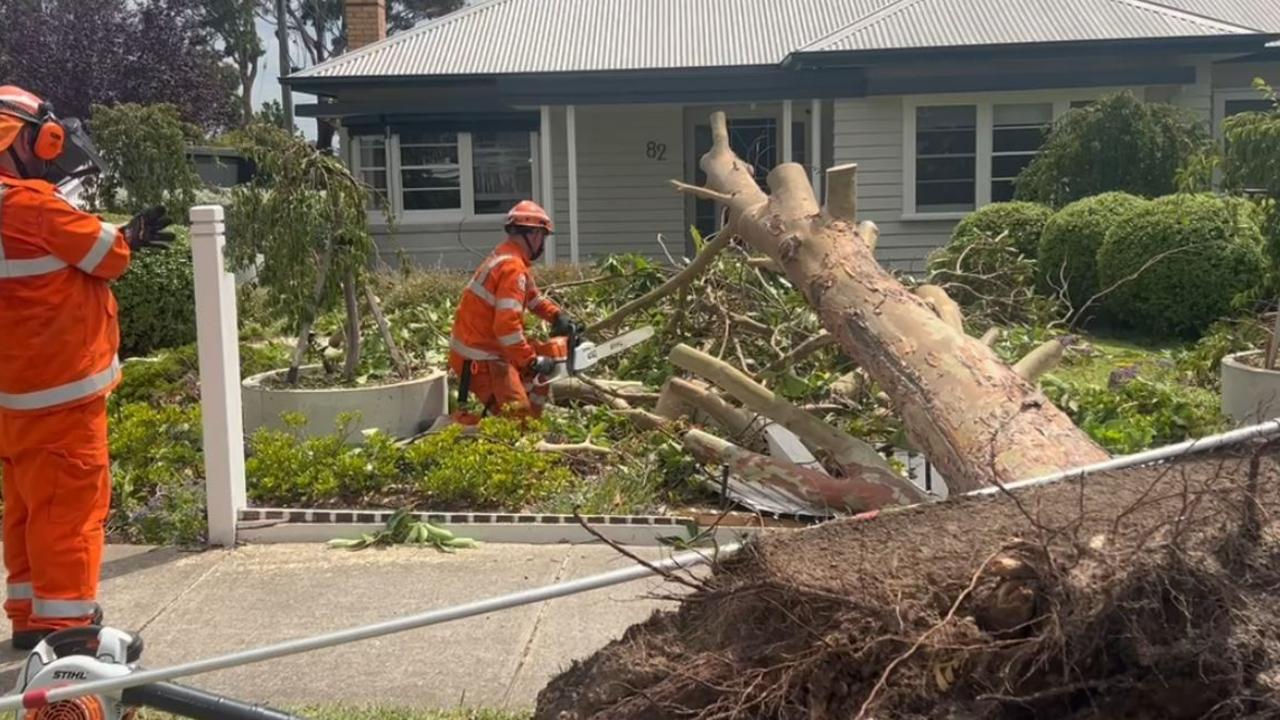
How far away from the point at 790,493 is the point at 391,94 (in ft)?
47.5

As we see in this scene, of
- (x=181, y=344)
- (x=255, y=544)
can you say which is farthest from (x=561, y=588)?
(x=181, y=344)

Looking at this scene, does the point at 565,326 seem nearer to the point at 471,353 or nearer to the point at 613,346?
the point at 613,346

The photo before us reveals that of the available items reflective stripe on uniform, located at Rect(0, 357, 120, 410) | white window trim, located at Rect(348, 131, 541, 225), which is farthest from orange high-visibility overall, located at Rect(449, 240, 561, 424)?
white window trim, located at Rect(348, 131, 541, 225)

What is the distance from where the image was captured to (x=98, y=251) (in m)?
4.20

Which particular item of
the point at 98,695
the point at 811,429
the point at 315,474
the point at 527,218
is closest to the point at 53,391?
the point at 98,695

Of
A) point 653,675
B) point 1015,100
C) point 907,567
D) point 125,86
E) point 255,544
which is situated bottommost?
point 255,544

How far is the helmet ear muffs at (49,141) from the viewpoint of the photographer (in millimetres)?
4309

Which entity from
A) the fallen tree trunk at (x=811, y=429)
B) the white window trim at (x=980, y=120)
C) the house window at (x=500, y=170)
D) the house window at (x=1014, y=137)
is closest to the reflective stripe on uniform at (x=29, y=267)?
the fallen tree trunk at (x=811, y=429)

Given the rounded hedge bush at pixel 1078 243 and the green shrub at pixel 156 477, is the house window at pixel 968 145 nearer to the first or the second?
the rounded hedge bush at pixel 1078 243

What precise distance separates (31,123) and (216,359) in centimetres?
150

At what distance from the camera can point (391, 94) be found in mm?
18125

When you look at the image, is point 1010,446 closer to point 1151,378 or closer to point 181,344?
point 1151,378

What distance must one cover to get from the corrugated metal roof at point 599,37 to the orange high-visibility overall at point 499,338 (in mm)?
9896

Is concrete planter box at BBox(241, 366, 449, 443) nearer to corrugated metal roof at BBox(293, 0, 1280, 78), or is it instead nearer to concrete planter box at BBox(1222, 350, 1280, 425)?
concrete planter box at BBox(1222, 350, 1280, 425)
